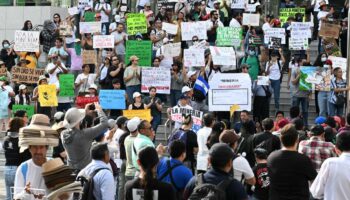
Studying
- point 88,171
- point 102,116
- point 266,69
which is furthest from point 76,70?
point 88,171

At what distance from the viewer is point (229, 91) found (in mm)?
21797

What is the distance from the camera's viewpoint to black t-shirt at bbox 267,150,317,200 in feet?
34.7

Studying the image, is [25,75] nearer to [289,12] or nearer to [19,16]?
[289,12]

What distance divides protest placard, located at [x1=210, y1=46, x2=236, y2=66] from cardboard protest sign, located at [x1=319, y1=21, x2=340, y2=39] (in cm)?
214

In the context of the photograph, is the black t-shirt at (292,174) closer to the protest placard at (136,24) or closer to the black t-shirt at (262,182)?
the black t-shirt at (262,182)

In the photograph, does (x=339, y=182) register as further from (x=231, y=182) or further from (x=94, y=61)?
(x=94, y=61)

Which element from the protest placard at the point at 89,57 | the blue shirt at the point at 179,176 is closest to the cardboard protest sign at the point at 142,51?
the protest placard at the point at 89,57

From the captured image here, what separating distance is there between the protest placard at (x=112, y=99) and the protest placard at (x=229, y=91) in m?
1.79

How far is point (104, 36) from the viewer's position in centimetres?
2605

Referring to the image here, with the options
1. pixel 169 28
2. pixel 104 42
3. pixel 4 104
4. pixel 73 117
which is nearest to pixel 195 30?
pixel 169 28

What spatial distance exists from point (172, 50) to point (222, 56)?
145cm

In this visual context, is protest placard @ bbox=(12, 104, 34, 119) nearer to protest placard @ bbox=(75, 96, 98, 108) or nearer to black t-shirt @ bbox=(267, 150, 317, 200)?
protest placard @ bbox=(75, 96, 98, 108)

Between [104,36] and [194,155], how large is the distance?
11.0 m

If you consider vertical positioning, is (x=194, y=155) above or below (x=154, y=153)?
below
